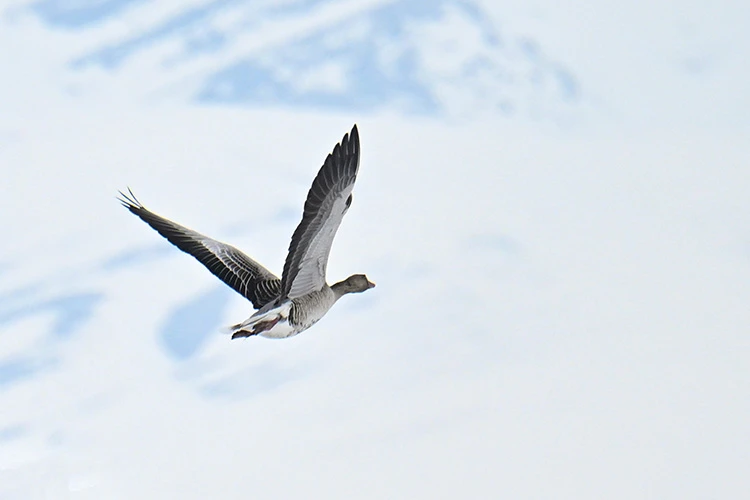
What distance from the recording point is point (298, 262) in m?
20.0

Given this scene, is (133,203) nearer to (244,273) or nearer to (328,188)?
(244,273)

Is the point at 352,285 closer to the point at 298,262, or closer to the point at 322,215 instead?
the point at 298,262

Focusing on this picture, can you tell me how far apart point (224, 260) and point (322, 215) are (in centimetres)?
629

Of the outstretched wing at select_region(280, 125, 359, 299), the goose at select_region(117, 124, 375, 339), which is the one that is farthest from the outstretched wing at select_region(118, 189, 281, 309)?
the outstretched wing at select_region(280, 125, 359, 299)

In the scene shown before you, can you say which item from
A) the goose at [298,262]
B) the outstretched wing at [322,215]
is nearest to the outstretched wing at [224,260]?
the goose at [298,262]

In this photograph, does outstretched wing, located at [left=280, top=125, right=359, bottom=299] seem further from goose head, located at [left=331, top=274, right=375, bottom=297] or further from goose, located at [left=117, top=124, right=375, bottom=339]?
goose head, located at [left=331, top=274, right=375, bottom=297]

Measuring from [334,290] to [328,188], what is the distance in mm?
4471

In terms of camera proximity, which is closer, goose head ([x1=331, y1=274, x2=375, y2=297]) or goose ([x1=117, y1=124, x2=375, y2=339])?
goose ([x1=117, y1=124, x2=375, y2=339])

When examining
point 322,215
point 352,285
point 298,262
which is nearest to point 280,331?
point 298,262

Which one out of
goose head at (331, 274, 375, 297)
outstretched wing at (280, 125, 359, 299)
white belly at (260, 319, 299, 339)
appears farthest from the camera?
goose head at (331, 274, 375, 297)

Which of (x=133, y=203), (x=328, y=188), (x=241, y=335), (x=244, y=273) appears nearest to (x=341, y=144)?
(x=328, y=188)

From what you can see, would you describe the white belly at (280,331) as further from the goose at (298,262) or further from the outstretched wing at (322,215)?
the outstretched wing at (322,215)

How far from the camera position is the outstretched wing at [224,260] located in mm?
23828

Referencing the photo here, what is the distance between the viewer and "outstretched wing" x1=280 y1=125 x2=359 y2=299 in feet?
61.4
